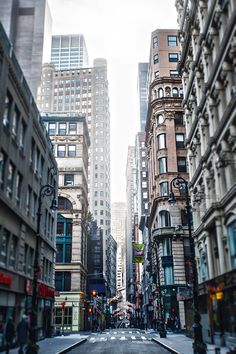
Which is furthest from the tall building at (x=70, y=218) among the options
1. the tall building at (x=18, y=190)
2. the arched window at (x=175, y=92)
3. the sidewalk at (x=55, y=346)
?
the sidewalk at (x=55, y=346)

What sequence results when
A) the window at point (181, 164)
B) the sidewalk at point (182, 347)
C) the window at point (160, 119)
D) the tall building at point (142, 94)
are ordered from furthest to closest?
1. the tall building at point (142, 94)
2. the window at point (160, 119)
3. the window at point (181, 164)
4. the sidewalk at point (182, 347)

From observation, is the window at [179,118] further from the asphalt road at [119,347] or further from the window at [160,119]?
the asphalt road at [119,347]

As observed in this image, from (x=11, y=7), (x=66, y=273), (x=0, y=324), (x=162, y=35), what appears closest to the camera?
(x=0, y=324)

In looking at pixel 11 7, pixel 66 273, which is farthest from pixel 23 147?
pixel 66 273

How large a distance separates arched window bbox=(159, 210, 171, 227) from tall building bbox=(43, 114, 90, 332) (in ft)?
42.2

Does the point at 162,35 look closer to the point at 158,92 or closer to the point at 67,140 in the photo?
the point at 158,92

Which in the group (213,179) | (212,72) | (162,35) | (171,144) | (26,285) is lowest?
(26,285)

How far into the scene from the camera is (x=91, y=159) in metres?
165

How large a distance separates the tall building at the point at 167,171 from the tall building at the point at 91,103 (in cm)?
9333

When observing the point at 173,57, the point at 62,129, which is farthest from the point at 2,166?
the point at 173,57

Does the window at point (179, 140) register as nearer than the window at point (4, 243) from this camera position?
No

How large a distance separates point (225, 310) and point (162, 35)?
60058 millimetres

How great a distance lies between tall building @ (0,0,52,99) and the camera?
3762 centimetres

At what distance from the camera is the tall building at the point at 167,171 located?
179ft
